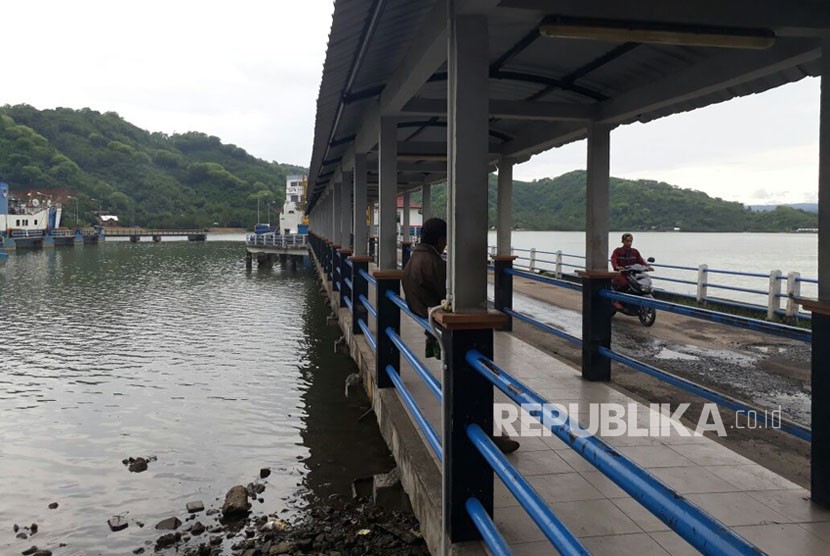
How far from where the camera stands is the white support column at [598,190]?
571 centimetres

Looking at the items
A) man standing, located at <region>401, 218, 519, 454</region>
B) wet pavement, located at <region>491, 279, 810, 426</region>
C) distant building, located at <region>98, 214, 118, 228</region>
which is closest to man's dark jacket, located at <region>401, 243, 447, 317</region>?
man standing, located at <region>401, 218, 519, 454</region>

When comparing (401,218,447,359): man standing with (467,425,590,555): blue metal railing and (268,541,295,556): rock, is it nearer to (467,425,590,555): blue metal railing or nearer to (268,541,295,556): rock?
(467,425,590,555): blue metal railing

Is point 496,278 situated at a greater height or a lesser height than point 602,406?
greater

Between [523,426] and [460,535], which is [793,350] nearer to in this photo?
[523,426]

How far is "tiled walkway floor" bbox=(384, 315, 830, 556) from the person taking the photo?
2.86 meters

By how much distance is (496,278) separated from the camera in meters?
8.86

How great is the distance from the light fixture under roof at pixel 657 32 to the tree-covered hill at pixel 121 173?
99244mm

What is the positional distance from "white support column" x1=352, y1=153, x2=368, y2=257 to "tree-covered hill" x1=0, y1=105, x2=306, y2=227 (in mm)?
93641

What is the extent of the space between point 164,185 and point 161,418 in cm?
12834

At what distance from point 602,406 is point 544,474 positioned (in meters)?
1.54

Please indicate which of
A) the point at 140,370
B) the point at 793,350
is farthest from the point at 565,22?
the point at 140,370

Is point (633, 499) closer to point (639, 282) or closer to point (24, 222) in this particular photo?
point (639, 282)

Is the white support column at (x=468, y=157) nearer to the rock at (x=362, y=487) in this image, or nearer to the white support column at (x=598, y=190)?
the rock at (x=362, y=487)

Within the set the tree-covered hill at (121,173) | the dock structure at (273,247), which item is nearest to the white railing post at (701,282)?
the dock structure at (273,247)
